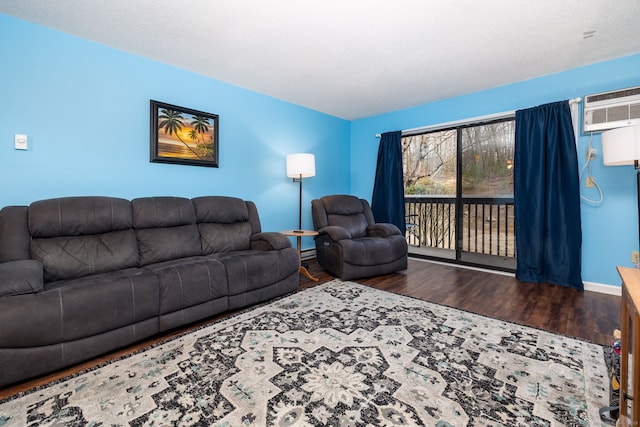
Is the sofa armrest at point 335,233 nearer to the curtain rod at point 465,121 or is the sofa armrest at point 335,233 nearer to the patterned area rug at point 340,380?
the patterned area rug at point 340,380

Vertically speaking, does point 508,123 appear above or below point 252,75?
below

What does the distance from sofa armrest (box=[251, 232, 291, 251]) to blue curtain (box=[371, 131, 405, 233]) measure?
2130mm

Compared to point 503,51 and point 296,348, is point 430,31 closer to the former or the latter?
point 503,51

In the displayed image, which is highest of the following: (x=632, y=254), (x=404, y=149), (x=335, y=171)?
(x=404, y=149)

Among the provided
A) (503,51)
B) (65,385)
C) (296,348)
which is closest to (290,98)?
(503,51)

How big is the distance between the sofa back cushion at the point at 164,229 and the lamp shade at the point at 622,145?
3.50 metres

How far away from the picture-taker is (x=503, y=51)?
2.62 meters

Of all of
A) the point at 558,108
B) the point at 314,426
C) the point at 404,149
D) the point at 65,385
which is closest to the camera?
the point at 314,426

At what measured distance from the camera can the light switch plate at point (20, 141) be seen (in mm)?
2162

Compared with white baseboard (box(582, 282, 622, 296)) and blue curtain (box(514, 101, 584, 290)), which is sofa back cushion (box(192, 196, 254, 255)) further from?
white baseboard (box(582, 282, 622, 296))

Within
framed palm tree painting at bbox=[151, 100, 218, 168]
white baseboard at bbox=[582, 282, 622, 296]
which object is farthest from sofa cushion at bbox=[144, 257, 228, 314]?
white baseboard at bbox=[582, 282, 622, 296]

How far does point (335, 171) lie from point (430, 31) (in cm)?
278

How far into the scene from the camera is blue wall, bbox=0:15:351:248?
2176 millimetres

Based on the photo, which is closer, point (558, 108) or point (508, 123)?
point (558, 108)
